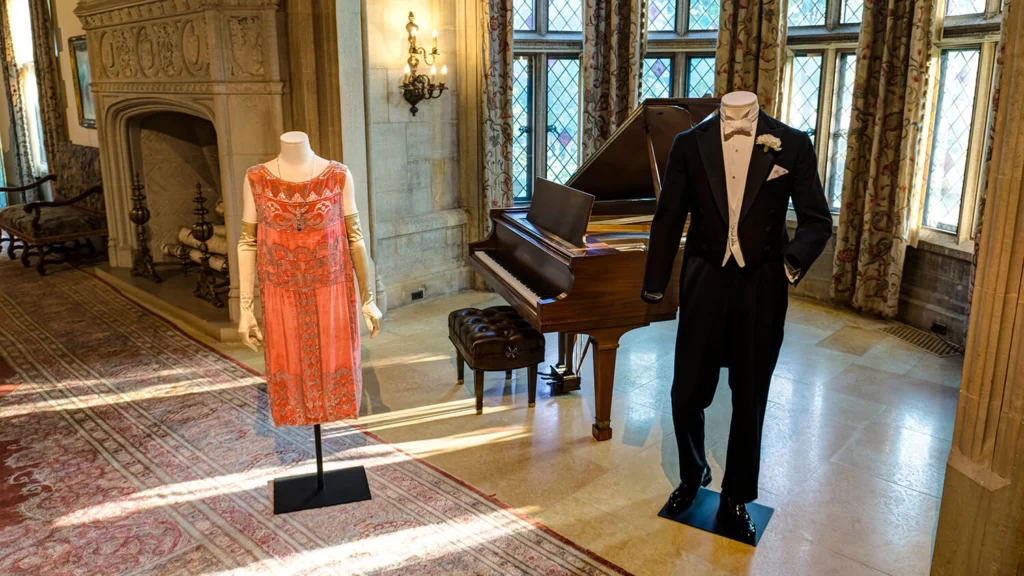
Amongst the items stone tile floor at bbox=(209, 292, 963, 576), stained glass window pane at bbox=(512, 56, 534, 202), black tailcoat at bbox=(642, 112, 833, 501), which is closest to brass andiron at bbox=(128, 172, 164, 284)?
stone tile floor at bbox=(209, 292, 963, 576)

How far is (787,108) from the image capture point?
7.18 m

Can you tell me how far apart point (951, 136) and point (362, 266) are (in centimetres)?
500

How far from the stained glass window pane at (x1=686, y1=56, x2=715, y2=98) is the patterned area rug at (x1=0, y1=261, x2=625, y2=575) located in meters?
4.83

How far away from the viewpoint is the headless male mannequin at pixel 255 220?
332cm

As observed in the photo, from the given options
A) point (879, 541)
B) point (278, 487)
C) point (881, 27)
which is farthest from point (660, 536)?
point (881, 27)

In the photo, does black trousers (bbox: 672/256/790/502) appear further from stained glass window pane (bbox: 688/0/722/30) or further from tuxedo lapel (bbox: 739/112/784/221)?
stained glass window pane (bbox: 688/0/722/30)

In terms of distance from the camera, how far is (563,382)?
16.1 feet

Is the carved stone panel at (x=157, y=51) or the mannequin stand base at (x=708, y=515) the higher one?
the carved stone panel at (x=157, y=51)

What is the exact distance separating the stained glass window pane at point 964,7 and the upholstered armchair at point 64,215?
7.96 m

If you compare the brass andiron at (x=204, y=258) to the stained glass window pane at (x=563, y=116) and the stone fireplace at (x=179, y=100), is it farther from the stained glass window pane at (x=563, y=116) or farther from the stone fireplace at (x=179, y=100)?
the stained glass window pane at (x=563, y=116)

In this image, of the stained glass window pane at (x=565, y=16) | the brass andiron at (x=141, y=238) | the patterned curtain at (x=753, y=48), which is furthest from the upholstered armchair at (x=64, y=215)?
the patterned curtain at (x=753, y=48)

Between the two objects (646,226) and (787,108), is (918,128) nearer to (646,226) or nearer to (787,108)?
(787,108)

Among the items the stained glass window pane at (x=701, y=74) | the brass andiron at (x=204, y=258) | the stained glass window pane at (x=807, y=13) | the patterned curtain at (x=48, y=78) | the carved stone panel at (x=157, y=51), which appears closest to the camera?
the carved stone panel at (x=157, y=51)

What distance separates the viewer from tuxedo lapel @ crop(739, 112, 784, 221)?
306 cm
